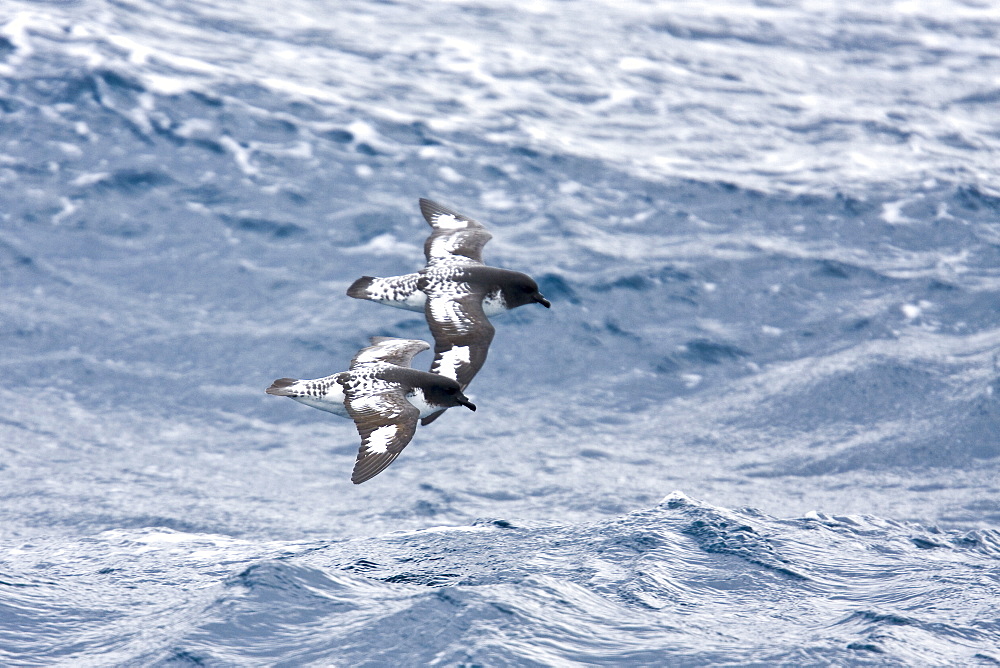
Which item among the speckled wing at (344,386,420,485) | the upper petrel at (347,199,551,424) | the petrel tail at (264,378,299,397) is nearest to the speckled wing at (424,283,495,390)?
the upper petrel at (347,199,551,424)

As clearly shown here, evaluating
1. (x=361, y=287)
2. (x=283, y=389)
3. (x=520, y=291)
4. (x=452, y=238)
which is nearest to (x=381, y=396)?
(x=283, y=389)

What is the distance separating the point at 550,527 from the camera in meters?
12.6

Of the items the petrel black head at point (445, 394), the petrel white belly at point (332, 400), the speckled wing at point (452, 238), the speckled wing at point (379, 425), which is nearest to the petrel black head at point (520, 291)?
the speckled wing at point (452, 238)

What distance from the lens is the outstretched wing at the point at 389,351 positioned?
1252 cm

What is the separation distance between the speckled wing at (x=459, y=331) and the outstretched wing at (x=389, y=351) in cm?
35

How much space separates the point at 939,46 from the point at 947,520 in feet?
52.6

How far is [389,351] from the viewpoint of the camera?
12.8 m

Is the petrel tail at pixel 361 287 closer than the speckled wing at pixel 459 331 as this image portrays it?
No

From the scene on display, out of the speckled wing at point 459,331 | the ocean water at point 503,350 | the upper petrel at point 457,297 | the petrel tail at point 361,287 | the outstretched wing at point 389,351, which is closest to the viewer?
the ocean water at point 503,350

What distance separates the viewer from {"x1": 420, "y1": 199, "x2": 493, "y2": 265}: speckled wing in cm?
1427

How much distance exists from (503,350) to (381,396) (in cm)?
557

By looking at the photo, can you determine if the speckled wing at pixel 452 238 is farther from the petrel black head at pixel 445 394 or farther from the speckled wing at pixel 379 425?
the speckled wing at pixel 379 425

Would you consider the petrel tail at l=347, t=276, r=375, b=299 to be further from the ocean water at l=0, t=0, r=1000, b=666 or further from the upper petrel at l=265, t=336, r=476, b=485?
the ocean water at l=0, t=0, r=1000, b=666

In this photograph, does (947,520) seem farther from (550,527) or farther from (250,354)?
(250,354)
